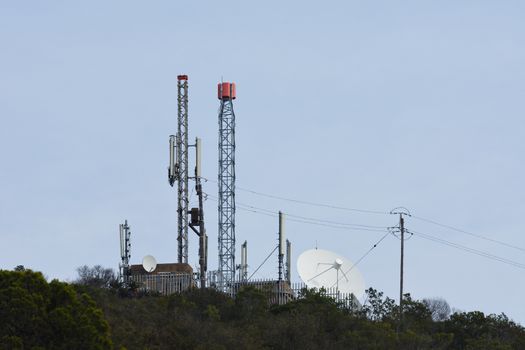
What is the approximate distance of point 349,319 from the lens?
67.1 m

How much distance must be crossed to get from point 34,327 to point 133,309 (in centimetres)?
1261

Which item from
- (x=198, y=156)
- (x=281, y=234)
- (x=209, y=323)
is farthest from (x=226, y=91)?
(x=209, y=323)

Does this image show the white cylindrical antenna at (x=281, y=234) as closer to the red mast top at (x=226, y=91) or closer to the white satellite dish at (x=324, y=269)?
the white satellite dish at (x=324, y=269)

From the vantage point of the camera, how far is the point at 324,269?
74500mm

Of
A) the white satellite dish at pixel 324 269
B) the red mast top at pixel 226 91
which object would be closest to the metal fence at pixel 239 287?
the white satellite dish at pixel 324 269

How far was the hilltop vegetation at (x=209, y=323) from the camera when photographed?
4481cm

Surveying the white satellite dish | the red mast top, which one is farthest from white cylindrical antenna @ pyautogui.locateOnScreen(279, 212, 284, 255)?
the red mast top

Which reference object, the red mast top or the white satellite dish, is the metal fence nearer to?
the white satellite dish

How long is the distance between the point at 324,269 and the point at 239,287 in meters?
4.96

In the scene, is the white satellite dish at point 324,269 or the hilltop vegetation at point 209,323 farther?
the white satellite dish at point 324,269

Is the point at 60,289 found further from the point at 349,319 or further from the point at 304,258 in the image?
the point at 304,258

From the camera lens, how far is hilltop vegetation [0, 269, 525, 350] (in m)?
44.8

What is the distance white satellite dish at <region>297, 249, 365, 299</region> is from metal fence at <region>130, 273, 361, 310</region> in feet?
1.46

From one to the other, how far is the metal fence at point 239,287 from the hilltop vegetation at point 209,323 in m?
1.49
